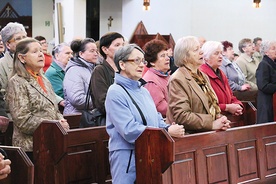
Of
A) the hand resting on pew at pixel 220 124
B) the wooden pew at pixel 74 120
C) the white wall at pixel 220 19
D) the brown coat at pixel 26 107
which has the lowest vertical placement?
the wooden pew at pixel 74 120

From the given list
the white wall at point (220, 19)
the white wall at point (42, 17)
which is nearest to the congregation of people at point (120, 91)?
the white wall at point (220, 19)

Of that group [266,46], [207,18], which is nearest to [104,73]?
[266,46]

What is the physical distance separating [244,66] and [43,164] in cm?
542

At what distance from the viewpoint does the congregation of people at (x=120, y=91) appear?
4.28 m

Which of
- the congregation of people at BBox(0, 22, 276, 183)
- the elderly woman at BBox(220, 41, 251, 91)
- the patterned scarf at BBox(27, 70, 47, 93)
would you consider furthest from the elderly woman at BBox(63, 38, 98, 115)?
the elderly woman at BBox(220, 41, 251, 91)

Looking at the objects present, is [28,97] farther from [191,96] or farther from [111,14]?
[111,14]

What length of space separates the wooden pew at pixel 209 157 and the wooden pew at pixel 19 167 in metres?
0.78

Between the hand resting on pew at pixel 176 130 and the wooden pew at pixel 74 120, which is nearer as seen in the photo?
the hand resting on pew at pixel 176 130

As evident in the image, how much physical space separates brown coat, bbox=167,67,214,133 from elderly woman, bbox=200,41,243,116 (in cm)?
78

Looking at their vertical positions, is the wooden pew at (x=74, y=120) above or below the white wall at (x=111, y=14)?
below

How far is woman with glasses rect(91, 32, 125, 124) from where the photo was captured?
4.96m

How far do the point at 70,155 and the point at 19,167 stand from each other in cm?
84

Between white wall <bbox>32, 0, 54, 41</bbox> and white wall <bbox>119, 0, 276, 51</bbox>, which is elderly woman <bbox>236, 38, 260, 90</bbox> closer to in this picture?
white wall <bbox>119, 0, 276, 51</bbox>

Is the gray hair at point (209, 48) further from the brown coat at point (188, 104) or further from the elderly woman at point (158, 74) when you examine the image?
the brown coat at point (188, 104)
